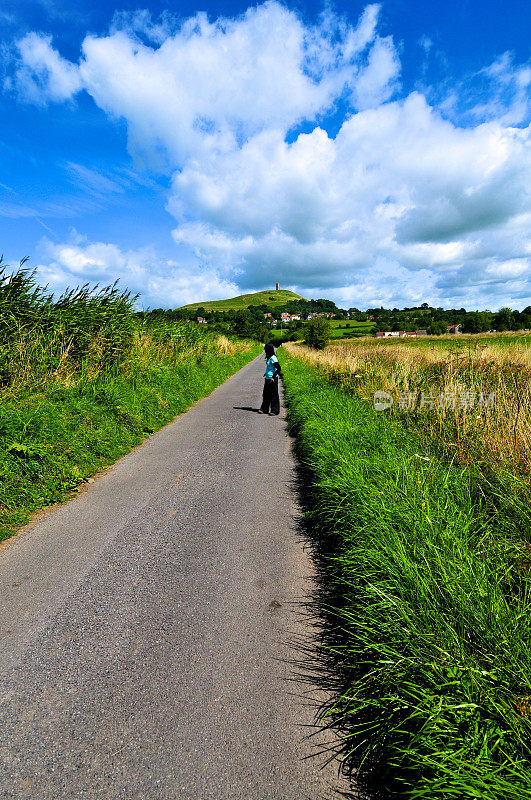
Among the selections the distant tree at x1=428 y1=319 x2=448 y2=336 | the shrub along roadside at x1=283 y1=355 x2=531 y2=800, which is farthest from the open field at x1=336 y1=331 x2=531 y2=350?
the distant tree at x1=428 y1=319 x2=448 y2=336

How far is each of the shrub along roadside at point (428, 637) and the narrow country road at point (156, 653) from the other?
0.30 metres

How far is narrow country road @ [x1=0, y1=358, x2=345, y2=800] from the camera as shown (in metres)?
1.80

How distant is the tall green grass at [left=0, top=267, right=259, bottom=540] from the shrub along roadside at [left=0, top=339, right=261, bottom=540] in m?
0.01

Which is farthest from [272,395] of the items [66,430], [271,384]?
[66,430]

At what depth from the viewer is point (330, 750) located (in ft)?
6.26

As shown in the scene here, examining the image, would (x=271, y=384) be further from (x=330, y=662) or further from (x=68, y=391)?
(x=330, y=662)

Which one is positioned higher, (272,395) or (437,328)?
(437,328)

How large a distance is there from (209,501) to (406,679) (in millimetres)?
3254

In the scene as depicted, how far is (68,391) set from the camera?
7.09 metres

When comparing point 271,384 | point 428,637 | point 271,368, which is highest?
point 271,368

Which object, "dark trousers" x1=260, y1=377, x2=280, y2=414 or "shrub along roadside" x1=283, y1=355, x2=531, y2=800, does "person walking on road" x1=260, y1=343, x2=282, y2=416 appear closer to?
"dark trousers" x1=260, y1=377, x2=280, y2=414

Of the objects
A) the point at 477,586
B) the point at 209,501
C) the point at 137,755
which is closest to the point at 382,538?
the point at 477,586

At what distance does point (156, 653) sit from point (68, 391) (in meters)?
5.73

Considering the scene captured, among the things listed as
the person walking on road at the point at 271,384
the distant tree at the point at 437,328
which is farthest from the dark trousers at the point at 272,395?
the distant tree at the point at 437,328
